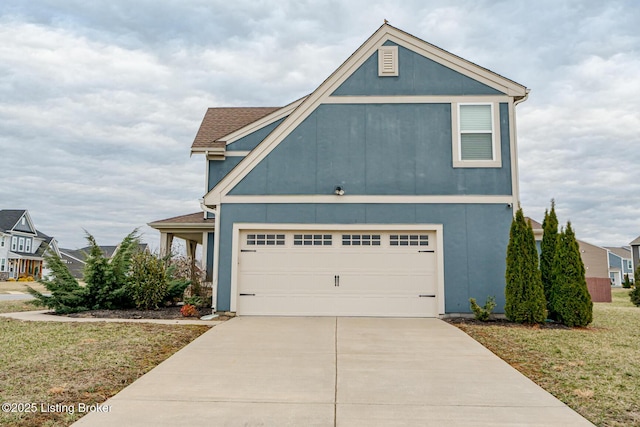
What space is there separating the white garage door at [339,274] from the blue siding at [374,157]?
3.93 feet

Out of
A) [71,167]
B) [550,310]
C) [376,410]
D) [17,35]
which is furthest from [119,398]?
[71,167]

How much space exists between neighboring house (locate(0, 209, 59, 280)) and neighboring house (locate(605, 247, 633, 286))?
6416 centimetres

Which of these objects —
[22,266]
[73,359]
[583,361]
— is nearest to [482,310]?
[583,361]

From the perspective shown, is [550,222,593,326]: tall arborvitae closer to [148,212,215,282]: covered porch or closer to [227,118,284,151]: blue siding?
[227,118,284,151]: blue siding

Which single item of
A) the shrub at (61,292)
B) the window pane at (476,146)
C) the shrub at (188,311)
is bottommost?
the shrub at (188,311)

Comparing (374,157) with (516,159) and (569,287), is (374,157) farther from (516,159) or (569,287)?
(569,287)

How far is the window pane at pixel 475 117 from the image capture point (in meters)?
12.2

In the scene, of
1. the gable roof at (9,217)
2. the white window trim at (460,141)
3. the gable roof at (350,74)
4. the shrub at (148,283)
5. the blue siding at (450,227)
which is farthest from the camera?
the gable roof at (9,217)

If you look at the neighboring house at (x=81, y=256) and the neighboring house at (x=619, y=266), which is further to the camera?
the neighboring house at (x=619, y=266)

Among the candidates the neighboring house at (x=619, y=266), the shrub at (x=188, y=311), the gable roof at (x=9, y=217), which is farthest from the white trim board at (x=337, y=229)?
the neighboring house at (x=619, y=266)

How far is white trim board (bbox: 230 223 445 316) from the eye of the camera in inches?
464

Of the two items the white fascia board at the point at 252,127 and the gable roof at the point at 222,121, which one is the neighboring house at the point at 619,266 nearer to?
the gable roof at the point at 222,121

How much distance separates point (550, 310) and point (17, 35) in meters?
17.7

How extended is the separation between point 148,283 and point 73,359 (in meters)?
5.86
